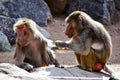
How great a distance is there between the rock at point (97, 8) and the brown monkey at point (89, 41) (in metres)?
8.51

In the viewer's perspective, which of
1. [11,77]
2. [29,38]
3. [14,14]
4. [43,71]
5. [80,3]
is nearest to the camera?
[11,77]

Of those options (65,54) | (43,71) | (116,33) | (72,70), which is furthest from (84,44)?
(116,33)

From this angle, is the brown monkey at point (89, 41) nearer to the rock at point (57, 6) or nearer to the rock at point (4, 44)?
the rock at point (4, 44)

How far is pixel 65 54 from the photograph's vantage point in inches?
461

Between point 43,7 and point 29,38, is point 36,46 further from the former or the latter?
point 43,7

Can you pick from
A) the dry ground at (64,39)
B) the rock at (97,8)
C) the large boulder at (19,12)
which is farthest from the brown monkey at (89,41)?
the rock at (97,8)

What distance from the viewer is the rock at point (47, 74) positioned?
5009mm

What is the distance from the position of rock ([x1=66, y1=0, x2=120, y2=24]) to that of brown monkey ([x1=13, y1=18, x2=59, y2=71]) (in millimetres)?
8632

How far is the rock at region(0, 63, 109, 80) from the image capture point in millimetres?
5009

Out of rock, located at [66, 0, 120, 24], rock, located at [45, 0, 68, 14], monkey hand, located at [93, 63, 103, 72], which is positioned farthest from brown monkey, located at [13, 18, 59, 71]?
rock, located at [45, 0, 68, 14]

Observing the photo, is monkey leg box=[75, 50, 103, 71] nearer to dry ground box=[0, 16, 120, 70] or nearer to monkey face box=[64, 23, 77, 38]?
monkey face box=[64, 23, 77, 38]

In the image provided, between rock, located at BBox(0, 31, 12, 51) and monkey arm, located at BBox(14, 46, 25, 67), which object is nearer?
monkey arm, located at BBox(14, 46, 25, 67)

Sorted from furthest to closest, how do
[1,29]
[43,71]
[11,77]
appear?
[1,29] < [43,71] < [11,77]

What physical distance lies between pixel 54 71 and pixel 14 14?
755cm
